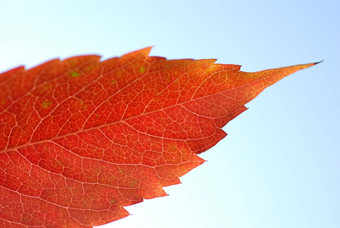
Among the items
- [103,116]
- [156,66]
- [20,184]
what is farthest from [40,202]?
[156,66]

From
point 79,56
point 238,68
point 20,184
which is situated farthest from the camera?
point 20,184

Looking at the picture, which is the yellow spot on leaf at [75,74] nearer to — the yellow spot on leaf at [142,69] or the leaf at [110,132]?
the leaf at [110,132]


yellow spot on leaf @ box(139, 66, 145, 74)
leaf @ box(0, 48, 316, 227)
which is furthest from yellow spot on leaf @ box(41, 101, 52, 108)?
yellow spot on leaf @ box(139, 66, 145, 74)

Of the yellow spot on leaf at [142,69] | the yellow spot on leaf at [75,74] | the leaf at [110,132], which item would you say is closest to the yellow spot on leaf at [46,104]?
the leaf at [110,132]

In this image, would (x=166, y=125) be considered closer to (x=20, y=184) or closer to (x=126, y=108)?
(x=126, y=108)

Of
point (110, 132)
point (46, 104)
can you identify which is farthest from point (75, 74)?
point (110, 132)

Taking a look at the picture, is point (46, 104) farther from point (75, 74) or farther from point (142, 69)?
point (142, 69)

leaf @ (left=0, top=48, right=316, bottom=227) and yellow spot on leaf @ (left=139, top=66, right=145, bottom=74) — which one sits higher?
yellow spot on leaf @ (left=139, top=66, right=145, bottom=74)

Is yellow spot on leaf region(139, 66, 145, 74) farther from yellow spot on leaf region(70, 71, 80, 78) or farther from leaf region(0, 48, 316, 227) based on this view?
yellow spot on leaf region(70, 71, 80, 78)

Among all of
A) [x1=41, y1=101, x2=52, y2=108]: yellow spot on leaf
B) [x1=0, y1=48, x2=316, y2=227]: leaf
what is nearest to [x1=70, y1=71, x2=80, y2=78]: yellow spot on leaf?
[x1=0, y1=48, x2=316, y2=227]: leaf
